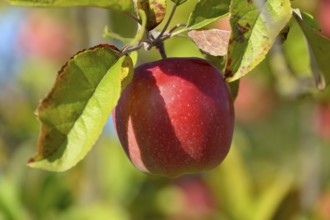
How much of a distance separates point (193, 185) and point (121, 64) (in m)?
1.90

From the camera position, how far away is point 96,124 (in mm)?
1023

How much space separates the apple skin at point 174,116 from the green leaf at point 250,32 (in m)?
0.11

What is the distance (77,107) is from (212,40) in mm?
210

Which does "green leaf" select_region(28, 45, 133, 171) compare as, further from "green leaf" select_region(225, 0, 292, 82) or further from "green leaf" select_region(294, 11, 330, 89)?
"green leaf" select_region(294, 11, 330, 89)

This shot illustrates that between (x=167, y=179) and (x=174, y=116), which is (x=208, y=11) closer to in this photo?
(x=174, y=116)

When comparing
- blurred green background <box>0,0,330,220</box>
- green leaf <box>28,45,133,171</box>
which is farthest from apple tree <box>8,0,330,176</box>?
blurred green background <box>0,0,330,220</box>

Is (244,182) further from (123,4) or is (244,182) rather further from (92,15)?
(123,4)

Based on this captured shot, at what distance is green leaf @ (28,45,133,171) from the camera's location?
1024 mm

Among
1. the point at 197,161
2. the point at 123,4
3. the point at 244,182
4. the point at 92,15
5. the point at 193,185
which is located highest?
the point at 123,4

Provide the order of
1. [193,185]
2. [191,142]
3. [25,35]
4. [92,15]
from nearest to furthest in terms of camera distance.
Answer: [191,142] → [92,15] → [193,185] → [25,35]

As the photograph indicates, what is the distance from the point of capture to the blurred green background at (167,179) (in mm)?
2309

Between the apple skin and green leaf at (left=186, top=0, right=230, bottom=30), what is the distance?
0.23 ft

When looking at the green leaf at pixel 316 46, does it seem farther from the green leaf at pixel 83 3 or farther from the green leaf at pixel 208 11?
the green leaf at pixel 83 3

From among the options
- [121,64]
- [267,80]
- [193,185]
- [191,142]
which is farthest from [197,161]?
[193,185]
